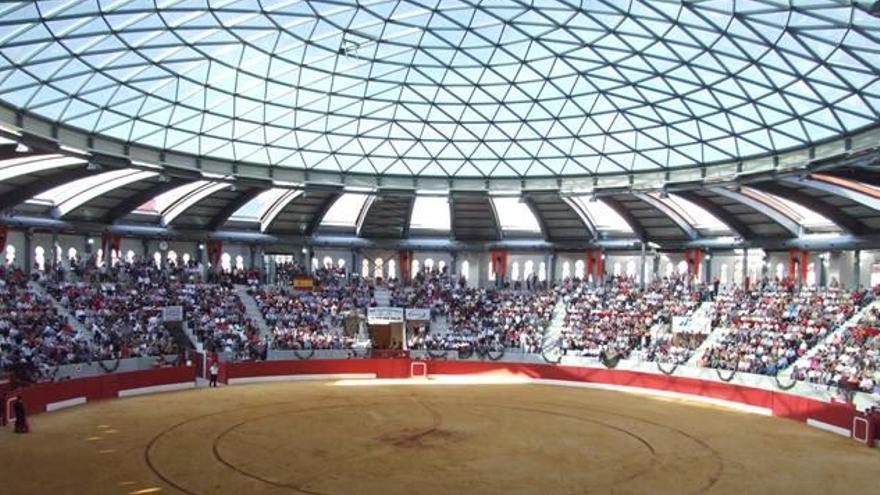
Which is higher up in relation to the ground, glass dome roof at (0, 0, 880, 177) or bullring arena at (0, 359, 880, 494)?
glass dome roof at (0, 0, 880, 177)

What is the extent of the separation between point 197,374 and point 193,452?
21331mm

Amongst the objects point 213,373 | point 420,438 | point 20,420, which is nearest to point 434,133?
point 213,373

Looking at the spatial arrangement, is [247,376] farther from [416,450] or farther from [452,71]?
[416,450]

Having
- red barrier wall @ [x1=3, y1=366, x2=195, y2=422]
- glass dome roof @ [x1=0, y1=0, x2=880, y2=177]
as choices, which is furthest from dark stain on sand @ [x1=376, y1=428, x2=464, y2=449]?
glass dome roof @ [x1=0, y1=0, x2=880, y2=177]

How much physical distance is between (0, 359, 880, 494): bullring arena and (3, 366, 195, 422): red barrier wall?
0.40 m

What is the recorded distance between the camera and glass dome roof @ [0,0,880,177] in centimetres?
3159

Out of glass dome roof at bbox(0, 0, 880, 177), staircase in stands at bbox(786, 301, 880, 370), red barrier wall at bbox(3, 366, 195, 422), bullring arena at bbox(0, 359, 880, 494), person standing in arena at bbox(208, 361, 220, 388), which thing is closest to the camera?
bullring arena at bbox(0, 359, 880, 494)

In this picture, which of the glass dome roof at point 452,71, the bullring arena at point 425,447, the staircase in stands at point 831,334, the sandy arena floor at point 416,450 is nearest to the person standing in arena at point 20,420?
the sandy arena floor at point 416,450

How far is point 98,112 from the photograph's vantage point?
40.6m

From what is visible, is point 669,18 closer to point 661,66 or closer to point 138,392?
point 661,66

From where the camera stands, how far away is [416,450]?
28.6 metres

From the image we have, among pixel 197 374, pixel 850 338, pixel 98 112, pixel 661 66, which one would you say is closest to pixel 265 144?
pixel 98 112

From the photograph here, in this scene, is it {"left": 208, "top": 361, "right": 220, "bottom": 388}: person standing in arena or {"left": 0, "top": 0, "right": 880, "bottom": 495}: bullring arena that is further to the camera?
{"left": 208, "top": 361, "right": 220, "bottom": 388}: person standing in arena

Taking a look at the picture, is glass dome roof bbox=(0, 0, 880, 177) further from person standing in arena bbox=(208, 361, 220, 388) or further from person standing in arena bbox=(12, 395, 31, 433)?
person standing in arena bbox=(12, 395, 31, 433)
